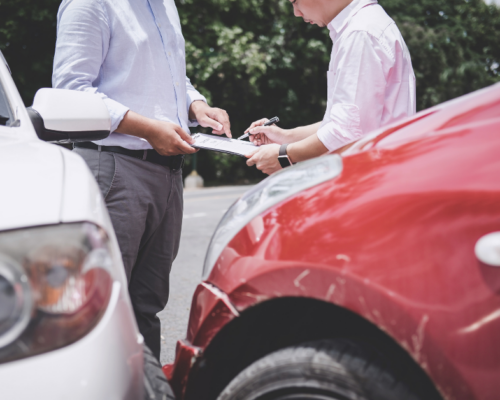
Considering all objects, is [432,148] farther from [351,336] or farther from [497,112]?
[351,336]

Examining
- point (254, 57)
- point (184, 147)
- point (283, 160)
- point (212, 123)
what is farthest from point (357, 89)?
point (254, 57)

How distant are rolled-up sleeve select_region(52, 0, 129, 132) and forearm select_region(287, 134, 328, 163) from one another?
2.24 feet

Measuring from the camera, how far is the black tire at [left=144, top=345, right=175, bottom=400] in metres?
1.25

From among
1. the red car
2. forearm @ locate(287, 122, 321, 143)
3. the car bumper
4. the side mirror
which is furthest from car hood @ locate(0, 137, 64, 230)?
forearm @ locate(287, 122, 321, 143)

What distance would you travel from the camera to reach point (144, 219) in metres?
2.33

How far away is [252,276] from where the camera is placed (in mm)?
1325

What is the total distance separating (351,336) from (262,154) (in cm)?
104

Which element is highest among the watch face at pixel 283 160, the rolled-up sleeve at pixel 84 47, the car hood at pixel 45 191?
the rolled-up sleeve at pixel 84 47

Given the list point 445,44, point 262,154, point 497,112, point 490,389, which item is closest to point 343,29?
point 262,154

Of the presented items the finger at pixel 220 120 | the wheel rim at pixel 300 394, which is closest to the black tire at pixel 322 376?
the wheel rim at pixel 300 394

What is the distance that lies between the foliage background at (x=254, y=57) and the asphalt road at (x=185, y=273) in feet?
32.9

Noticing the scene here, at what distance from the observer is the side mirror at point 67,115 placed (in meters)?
1.75

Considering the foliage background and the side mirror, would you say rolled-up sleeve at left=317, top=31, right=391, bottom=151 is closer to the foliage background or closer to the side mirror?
the side mirror

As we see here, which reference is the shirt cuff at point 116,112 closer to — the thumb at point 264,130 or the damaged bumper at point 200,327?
the thumb at point 264,130
